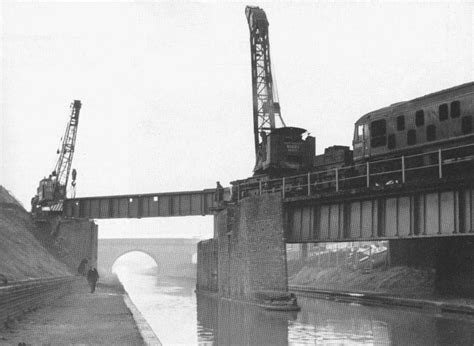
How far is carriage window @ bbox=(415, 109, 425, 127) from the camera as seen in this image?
30.2 m

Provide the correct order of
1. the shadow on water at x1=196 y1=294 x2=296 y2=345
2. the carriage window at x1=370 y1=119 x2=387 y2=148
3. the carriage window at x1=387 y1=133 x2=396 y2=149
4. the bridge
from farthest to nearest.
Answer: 1. the carriage window at x1=370 y1=119 x2=387 y2=148
2. the carriage window at x1=387 y1=133 x2=396 y2=149
3. the bridge
4. the shadow on water at x1=196 y1=294 x2=296 y2=345

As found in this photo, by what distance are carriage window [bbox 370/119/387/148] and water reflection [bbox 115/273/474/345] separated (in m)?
8.91

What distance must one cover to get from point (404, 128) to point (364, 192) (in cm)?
422

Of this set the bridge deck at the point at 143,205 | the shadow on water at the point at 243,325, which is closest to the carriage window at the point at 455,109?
the shadow on water at the point at 243,325

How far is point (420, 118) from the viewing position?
30344 mm

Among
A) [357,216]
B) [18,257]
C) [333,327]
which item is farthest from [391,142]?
[18,257]

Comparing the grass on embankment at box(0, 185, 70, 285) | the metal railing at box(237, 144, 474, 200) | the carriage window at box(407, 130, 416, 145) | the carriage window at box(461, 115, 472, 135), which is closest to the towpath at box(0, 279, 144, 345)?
the grass on embankment at box(0, 185, 70, 285)

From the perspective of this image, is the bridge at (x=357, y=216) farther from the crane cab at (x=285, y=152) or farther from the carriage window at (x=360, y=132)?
the carriage window at (x=360, y=132)

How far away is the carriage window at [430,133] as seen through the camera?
29547mm

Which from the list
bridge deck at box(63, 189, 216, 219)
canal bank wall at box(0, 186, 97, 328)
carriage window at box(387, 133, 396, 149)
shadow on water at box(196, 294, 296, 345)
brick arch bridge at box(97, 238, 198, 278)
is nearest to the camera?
shadow on water at box(196, 294, 296, 345)

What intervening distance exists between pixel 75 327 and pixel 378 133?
1945 cm

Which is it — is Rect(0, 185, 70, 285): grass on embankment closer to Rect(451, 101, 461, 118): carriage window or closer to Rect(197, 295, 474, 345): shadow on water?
Rect(197, 295, 474, 345): shadow on water

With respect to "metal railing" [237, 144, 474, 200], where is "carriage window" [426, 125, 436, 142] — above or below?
above

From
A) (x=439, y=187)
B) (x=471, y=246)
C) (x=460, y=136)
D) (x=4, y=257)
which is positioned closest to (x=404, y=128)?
(x=460, y=136)
